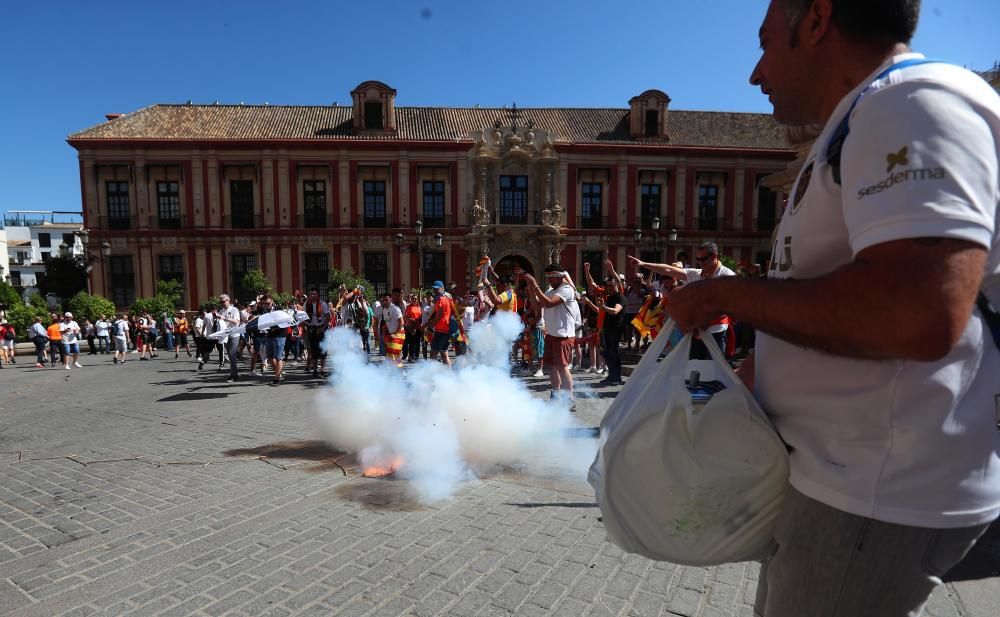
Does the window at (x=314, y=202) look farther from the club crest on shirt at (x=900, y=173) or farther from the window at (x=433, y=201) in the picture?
the club crest on shirt at (x=900, y=173)

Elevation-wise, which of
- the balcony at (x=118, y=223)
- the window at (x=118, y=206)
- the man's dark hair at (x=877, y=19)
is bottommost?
the man's dark hair at (x=877, y=19)

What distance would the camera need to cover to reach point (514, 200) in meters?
31.8

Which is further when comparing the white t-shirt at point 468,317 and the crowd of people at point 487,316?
the white t-shirt at point 468,317

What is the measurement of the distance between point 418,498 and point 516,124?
3094cm

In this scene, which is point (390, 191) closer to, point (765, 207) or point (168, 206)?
point (168, 206)

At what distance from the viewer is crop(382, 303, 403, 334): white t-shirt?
10.2 metres

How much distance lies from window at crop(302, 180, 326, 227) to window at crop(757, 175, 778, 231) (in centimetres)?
2638

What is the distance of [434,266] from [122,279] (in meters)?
17.7

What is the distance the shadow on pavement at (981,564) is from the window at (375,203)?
3050 cm

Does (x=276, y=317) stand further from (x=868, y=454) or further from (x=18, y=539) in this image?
(x=868, y=454)

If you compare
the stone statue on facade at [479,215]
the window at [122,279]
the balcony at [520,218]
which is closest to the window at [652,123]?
the balcony at [520,218]

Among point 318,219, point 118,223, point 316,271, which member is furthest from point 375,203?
point 118,223

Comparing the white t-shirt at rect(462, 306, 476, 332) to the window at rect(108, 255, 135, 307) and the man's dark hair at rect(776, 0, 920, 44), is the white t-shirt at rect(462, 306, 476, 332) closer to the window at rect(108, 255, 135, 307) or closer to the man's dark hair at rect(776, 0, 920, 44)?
the man's dark hair at rect(776, 0, 920, 44)

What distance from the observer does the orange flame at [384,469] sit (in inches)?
179
